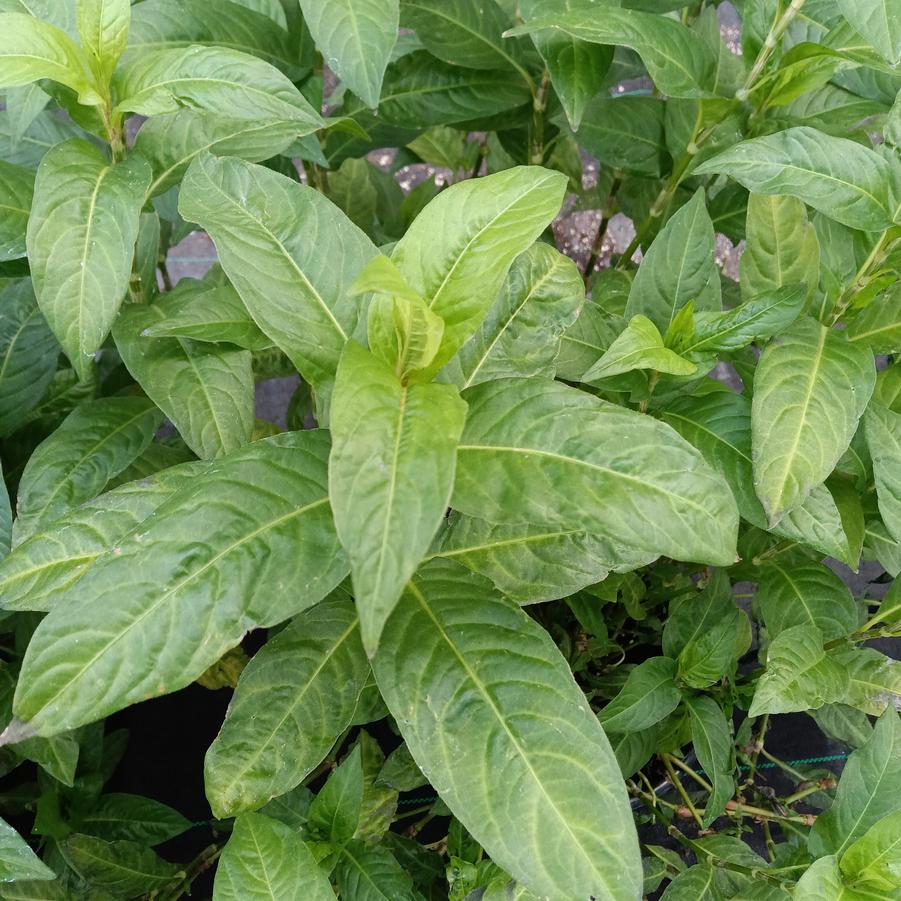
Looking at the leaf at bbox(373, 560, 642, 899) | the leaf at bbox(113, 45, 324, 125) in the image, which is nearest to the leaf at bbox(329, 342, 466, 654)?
the leaf at bbox(373, 560, 642, 899)

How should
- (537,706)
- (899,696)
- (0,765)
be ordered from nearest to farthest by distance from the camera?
(537,706) < (899,696) < (0,765)

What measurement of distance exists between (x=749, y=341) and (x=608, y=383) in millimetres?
164

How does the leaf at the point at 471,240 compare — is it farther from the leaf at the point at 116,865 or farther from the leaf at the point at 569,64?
Answer: the leaf at the point at 116,865

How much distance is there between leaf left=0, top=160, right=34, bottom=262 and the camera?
0.96 meters

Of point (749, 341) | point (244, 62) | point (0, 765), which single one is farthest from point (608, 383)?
point (0, 765)

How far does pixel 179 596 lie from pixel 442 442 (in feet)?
0.83

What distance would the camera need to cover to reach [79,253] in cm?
87

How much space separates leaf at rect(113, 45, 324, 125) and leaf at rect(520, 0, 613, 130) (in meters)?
0.36

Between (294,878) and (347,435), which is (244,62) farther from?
(294,878)

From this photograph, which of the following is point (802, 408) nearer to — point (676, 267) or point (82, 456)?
point (676, 267)

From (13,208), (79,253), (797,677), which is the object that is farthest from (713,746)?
(13,208)

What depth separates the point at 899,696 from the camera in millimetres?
1119

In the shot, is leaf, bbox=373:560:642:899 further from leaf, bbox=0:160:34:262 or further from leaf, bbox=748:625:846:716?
leaf, bbox=0:160:34:262

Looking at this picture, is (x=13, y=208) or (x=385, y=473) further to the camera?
(x=13, y=208)
